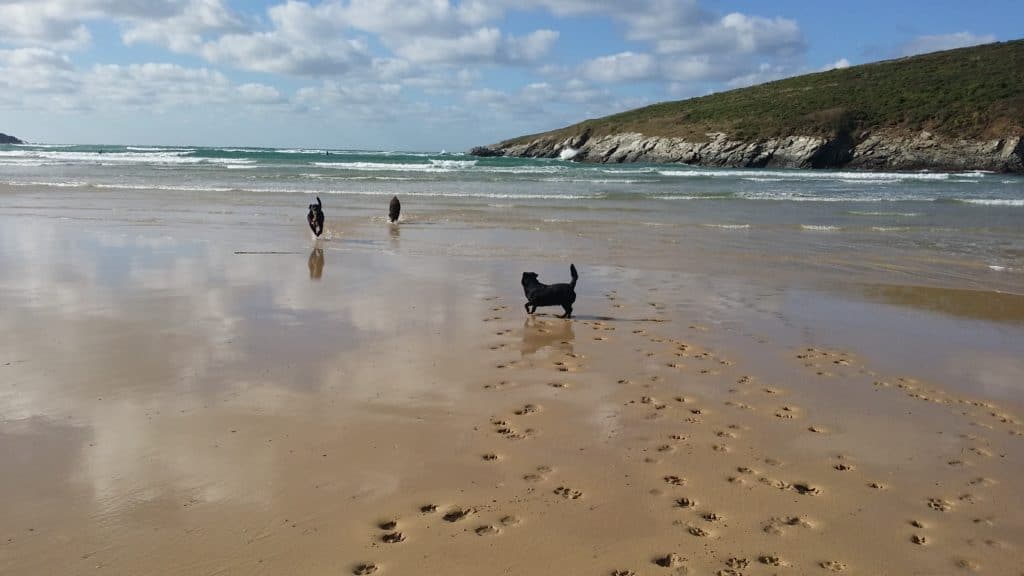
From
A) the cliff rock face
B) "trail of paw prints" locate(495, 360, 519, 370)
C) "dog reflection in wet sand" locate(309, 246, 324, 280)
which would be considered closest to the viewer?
"trail of paw prints" locate(495, 360, 519, 370)

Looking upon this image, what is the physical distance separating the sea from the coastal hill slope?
18646 mm

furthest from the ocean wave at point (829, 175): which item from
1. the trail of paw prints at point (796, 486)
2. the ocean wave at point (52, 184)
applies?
the trail of paw prints at point (796, 486)

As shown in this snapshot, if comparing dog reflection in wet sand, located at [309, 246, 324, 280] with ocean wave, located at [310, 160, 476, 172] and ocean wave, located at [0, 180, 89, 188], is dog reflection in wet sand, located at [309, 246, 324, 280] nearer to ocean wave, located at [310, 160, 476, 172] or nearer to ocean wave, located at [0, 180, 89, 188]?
ocean wave, located at [0, 180, 89, 188]

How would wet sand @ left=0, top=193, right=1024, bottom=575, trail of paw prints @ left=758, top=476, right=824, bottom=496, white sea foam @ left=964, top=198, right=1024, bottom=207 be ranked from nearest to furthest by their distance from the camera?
1. wet sand @ left=0, top=193, right=1024, bottom=575
2. trail of paw prints @ left=758, top=476, right=824, bottom=496
3. white sea foam @ left=964, top=198, right=1024, bottom=207

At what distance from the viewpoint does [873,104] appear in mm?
65188

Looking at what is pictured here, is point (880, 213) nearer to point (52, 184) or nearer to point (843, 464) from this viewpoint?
point (843, 464)

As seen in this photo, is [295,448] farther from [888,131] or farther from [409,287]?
[888,131]

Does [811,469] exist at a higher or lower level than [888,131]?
lower

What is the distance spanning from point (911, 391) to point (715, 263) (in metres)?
6.38

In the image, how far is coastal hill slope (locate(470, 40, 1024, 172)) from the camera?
55.8 metres

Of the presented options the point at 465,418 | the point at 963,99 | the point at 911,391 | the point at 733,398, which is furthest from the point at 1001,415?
the point at 963,99

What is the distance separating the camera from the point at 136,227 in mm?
14367

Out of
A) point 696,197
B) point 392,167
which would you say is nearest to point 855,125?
point 392,167

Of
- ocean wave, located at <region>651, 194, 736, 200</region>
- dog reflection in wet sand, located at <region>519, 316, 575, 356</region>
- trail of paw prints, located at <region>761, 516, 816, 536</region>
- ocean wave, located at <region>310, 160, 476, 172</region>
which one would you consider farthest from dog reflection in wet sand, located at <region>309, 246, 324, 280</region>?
ocean wave, located at <region>310, 160, 476, 172</region>
